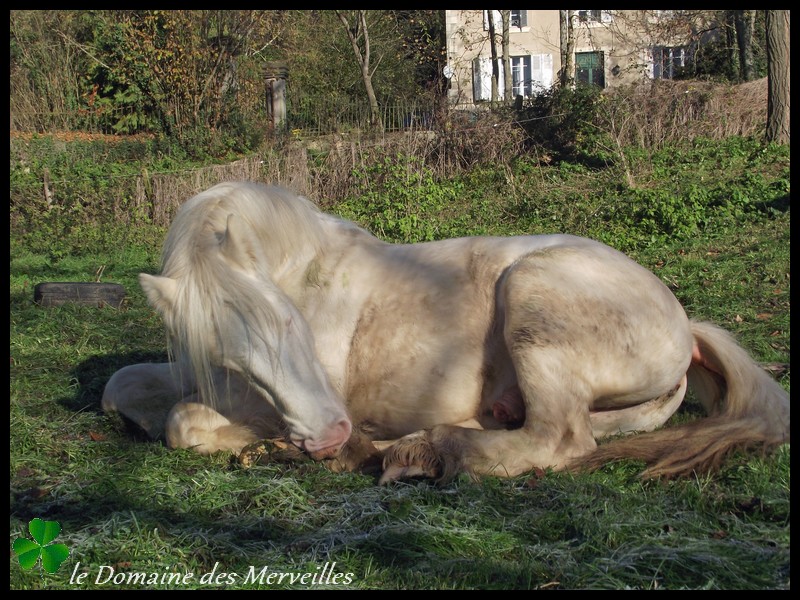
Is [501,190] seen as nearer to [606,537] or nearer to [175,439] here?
[175,439]

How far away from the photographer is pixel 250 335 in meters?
3.51

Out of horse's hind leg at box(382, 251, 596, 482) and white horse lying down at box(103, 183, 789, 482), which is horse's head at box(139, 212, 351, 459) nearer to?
white horse lying down at box(103, 183, 789, 482)

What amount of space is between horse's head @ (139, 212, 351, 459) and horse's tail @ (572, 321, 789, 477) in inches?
46.6

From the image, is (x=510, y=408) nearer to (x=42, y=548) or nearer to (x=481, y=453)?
(x=481, y=453)

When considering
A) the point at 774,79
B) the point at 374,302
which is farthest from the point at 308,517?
the point at 774,79

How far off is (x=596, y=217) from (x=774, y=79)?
6.22m

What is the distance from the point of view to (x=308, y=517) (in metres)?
3.23

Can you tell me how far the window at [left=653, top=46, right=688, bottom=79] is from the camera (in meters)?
31.0

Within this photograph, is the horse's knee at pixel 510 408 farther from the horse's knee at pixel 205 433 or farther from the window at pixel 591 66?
the window at pixel 591 66

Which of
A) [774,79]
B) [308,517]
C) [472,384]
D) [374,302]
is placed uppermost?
[774,79]

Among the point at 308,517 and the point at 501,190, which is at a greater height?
the point at 501,190

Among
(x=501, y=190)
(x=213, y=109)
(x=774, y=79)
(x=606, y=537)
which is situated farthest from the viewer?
(x=213, y=109)

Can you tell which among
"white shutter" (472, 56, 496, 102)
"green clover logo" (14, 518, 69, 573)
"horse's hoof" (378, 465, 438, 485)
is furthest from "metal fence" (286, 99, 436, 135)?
"white shutter" (472, 56, 496, 102)

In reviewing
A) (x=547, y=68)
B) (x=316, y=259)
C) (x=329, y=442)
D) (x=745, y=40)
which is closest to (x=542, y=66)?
A: (x=547, y=68)
